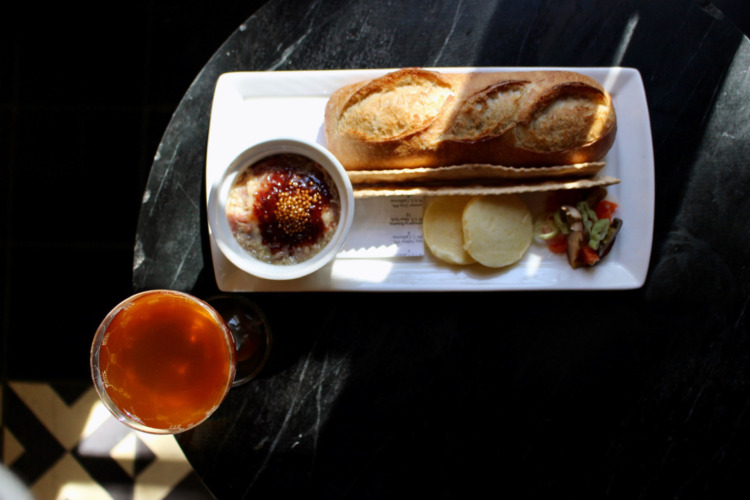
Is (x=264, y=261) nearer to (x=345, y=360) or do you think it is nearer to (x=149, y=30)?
(x=345, y=360)

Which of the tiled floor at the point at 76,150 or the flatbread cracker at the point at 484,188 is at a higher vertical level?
the flatbread cracker at the point at 484,188

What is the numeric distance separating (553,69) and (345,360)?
106 centimetres

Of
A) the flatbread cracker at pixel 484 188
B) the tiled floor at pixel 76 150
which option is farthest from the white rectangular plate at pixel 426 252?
the tiled floor at pixel 76 150

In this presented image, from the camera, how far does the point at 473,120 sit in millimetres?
1378

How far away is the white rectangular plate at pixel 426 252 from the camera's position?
1.46 metres

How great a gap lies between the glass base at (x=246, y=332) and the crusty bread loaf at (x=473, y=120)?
0.57 metres

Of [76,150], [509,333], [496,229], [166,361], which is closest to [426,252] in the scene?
[496,229]

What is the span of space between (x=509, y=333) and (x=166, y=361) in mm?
989

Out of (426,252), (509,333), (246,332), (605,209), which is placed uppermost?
(605,209)

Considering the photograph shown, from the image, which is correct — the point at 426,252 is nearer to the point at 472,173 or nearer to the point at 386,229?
the point at 386,229

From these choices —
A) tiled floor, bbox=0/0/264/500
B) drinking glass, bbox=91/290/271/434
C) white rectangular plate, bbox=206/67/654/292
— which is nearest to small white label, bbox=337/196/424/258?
white rectangular plate, bbox=206/67/654/292

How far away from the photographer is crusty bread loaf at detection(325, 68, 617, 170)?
1.37 metres

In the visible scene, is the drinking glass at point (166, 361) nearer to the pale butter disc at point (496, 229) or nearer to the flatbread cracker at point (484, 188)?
the flatbread cracker at point (484, 188)

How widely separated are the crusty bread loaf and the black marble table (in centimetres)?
21
